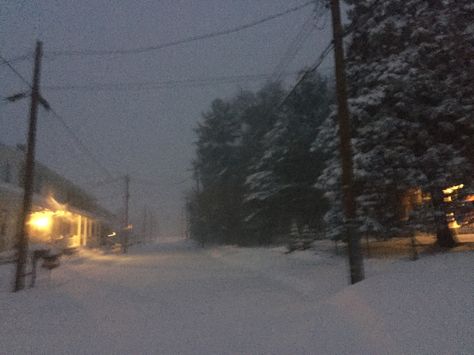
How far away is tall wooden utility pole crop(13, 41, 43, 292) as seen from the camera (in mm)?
13880

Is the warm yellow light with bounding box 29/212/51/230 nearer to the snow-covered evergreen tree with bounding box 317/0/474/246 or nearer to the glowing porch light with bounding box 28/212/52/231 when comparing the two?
the glowing porch light with bounding box 28/212/52/231

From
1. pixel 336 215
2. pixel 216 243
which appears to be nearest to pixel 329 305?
pixel 336 215

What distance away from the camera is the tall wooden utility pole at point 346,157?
9.63 m

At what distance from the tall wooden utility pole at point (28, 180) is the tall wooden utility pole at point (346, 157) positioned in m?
10.9

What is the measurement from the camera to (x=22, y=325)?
7.99m

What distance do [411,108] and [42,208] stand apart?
23.9m

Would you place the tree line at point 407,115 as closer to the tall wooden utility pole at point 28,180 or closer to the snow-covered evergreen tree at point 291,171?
the tall wooden utility pole at point 28,180

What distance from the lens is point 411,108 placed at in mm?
13695

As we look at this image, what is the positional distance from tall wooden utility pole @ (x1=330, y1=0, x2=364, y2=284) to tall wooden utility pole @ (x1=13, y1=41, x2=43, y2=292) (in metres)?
10.9

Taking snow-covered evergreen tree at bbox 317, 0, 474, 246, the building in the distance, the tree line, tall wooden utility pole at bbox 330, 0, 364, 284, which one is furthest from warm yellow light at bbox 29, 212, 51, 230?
tall wooden utility pole at bbox 330, 0, 364, 284

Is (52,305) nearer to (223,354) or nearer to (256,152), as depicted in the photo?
(223,354)

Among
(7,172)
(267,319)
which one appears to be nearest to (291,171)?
(7,172)

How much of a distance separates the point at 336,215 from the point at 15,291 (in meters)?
11.9

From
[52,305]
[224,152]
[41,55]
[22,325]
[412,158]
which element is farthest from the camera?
[224,152]
